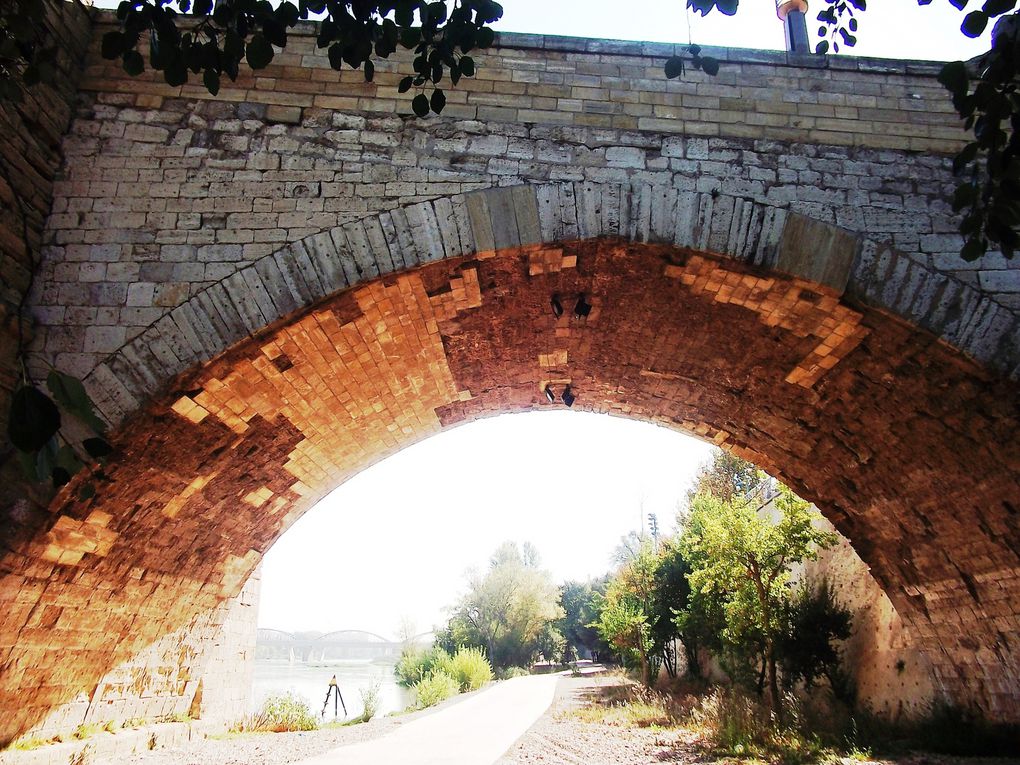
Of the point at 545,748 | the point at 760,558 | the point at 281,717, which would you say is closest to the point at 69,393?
the point at 545,748

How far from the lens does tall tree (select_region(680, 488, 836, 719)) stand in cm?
1034

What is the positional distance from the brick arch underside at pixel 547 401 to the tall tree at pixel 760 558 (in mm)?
3037

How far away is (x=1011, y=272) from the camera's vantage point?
463 cm

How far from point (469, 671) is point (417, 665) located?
4069 millimetres

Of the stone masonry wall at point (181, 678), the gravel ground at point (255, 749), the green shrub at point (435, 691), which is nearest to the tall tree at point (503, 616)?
the green shrub at point (435, 691)

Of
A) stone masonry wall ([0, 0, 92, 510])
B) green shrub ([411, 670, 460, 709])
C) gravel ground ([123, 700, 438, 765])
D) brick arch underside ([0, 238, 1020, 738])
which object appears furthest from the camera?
green shrub ([411, 670, 460, 709])

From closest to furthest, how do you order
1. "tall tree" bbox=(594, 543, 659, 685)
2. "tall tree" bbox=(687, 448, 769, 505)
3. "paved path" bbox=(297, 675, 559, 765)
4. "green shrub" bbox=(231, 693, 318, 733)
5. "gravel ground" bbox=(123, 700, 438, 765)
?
"gravel ground" bbox=(123, 700, 438, 765)
"paved path" bbox=(297, 675, 559, 765)
"green shrub" bbox=(231, 693, 318, 733)
"tall tree" bbox=(594, 543, 659, 685)
"tall tree" bbox=(687, 448, 769, 505)

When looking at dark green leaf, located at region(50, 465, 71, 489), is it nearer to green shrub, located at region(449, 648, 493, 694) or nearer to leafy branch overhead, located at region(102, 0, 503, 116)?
leafy branch overhead, located at region(102, 0, 503, 116)

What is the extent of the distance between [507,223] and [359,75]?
1719 mm

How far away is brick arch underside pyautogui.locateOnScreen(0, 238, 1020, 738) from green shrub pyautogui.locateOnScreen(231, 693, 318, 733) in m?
2.33

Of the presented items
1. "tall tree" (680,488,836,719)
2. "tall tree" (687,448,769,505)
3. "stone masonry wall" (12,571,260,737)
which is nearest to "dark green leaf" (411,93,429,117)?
"stone masonry wall" (12,571,260,737)

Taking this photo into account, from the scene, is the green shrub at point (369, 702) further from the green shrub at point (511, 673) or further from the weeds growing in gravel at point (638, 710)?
the green shrub at point (511, 673)

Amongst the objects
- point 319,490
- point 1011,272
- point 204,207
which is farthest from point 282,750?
point 1011,272

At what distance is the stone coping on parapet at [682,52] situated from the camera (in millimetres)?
5223
